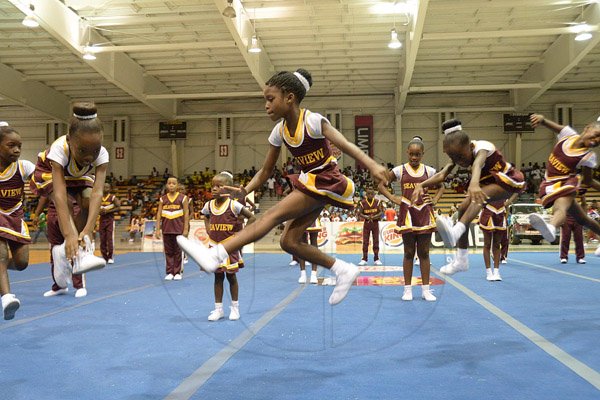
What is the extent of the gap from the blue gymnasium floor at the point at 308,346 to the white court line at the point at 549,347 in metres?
0.01

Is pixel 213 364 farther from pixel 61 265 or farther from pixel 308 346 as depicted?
pixel 61 265

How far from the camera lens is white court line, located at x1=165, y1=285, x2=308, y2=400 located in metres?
3.30

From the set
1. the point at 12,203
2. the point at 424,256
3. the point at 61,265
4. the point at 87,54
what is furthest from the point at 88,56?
the point at 61,265

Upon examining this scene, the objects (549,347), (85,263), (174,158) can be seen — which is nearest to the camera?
(85,263)

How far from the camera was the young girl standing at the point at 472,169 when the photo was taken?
16.3 feet

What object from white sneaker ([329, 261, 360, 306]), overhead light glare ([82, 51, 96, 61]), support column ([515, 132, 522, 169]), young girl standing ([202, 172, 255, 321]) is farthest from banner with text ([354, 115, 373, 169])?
white sneaker ([329, 261, 360, 306])

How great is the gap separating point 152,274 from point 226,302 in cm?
431

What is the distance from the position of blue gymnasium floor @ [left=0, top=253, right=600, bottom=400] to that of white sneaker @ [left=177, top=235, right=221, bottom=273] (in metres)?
0.81

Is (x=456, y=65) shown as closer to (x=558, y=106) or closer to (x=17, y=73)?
(x=558, y=106)

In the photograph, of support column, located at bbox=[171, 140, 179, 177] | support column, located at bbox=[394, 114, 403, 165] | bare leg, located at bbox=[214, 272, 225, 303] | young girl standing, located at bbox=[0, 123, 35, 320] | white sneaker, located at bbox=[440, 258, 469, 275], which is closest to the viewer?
young girl standing, located at bbox=[0, 123, 35, 320]

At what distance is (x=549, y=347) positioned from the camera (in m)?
4.32

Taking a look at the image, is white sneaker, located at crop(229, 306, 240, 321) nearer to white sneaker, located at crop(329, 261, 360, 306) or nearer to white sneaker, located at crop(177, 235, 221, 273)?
white sneaker, located at crop(329, 261, 360, 306)

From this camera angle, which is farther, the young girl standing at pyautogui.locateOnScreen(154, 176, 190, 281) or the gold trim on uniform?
the young girl standing at pyautogui.locateOnScreen(154, 176, 190, 281)

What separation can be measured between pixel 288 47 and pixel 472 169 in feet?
61.7
